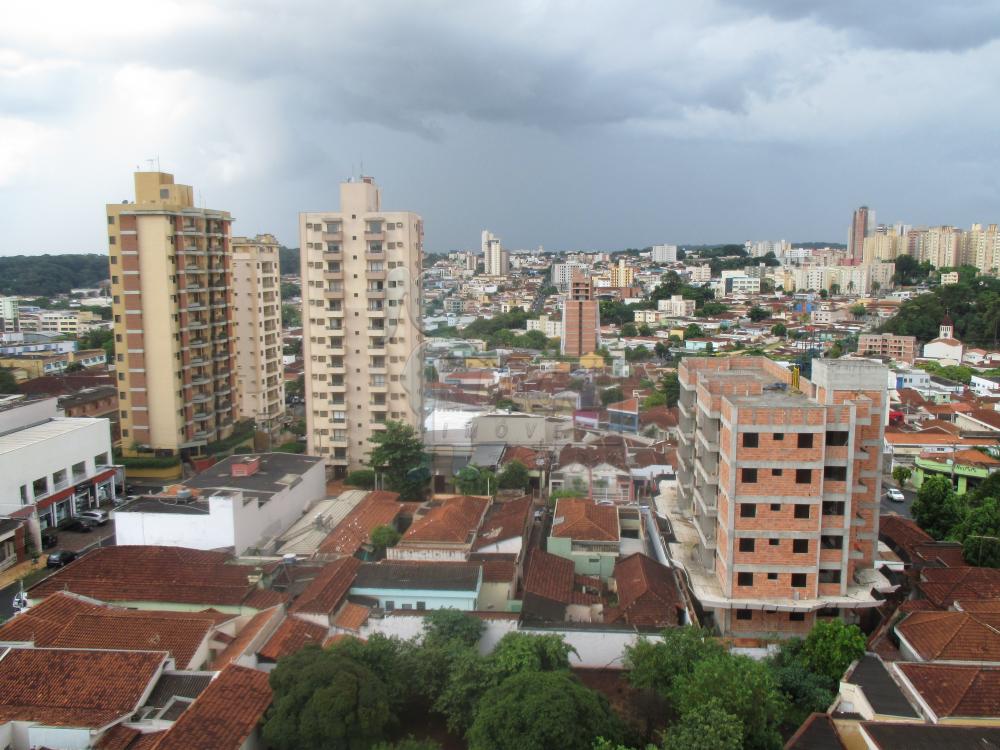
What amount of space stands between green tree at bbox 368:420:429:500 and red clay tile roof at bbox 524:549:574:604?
17.9ft

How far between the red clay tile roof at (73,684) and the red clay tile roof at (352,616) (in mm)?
2520

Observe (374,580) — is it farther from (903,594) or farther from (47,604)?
(903,594)

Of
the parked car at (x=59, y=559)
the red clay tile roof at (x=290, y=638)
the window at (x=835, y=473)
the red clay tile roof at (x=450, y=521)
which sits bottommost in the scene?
the parked car at (x=59, y=559)

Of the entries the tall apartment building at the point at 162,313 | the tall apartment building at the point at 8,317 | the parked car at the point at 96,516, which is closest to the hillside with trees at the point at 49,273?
the tall apartment building at the point at 8,317

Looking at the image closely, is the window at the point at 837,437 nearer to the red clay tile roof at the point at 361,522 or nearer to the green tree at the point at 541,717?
the green tree at the point at 541,717

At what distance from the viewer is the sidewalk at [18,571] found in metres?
14.7

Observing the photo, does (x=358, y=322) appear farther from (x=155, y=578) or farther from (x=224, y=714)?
(x=224, y=714)

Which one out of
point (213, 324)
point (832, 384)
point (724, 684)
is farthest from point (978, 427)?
point (213, 324)

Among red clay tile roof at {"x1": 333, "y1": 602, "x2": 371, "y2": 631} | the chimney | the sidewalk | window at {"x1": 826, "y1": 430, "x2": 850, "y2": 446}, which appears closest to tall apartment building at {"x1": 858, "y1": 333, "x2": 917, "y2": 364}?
window at {"x1": 826, "y1": 430, "x2": 850, "y2": 446}

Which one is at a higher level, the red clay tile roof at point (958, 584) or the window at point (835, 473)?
the window at point (835, 473)

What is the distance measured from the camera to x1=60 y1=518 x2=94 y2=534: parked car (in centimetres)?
1745

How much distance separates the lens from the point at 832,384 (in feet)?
39.8

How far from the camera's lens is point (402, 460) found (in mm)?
18875

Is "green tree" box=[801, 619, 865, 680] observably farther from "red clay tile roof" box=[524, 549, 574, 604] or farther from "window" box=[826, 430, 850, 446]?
"red clay tile roof" box=[524, 549, 574, 604]
